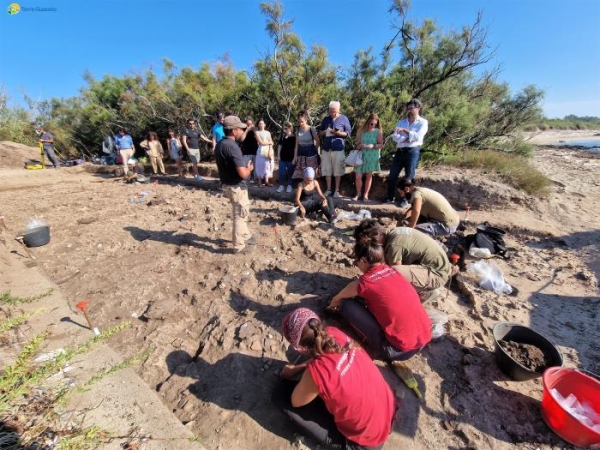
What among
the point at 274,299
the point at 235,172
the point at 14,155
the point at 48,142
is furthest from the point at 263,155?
the point at 14,155

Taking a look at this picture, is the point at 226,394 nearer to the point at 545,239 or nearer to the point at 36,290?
the point at 36,290

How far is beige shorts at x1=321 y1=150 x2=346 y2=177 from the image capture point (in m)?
5.89

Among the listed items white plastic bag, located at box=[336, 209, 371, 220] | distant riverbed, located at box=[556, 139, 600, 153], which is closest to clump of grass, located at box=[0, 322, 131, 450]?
white plastic bag, located at box=[336, 209, 371, 220]

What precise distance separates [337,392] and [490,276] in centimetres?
320

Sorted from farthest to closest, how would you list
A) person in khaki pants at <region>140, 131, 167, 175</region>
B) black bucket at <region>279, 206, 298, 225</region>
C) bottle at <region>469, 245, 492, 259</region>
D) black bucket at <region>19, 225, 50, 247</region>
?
1. person in khaki pants at <region>140, 131, 167, 175</region>
2. black bucket at <region>279, 206, 298, 225</region>
3. black bucket at <region>19, 225, 50, 247</region>
4. bottle at <region>469, 245, 492, 259</region>

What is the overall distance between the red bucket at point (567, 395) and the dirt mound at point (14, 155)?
19.4 metres

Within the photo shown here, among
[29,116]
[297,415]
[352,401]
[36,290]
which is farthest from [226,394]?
[29,116]

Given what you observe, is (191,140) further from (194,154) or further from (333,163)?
(333,163)

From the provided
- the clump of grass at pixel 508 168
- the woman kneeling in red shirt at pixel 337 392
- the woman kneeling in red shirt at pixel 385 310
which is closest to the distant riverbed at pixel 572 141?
the clump of grass at pixel 508 168

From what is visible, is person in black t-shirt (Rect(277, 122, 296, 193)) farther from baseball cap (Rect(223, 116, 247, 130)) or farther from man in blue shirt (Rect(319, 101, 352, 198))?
baseball cap (Rect(223, 116, 247, 130))

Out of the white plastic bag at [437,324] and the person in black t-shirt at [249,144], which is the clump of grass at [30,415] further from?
the person in black t-shirt at [249,144]

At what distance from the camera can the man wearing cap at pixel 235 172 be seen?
3617 mm

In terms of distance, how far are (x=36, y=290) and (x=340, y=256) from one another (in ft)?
12.7

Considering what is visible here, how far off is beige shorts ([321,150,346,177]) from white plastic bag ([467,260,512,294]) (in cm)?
304
